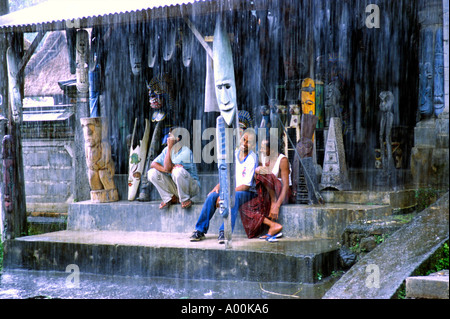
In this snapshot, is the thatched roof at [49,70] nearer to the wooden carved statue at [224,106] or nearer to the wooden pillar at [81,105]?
the wooden pillar at [81,105]

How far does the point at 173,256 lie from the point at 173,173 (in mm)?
1467

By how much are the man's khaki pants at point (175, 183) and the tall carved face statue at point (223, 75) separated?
4.95 feet

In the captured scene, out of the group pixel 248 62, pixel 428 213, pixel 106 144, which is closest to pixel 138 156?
pixel 106 144

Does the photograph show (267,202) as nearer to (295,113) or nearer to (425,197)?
(295,113)

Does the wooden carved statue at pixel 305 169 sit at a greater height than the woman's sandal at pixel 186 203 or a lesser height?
greater

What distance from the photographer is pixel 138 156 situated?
913 centimetres

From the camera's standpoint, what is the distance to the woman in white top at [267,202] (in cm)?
731

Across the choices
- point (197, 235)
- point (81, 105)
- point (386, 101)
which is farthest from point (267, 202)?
point (81, 105)

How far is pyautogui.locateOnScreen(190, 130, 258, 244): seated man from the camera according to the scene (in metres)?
7.29

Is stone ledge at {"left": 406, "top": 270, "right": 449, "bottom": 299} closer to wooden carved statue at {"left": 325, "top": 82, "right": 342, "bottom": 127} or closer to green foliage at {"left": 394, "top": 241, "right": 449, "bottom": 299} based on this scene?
green foliage at {"left": 394, "top": 241, "right": 449, "bottom": 299}

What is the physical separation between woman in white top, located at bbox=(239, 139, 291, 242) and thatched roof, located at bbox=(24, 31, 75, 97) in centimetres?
932

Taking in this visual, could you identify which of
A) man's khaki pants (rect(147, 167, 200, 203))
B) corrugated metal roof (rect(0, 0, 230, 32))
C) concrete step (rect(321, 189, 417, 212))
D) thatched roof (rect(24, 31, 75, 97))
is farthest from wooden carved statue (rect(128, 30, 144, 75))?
thatched roof (rect(24, 31, 75, 97))

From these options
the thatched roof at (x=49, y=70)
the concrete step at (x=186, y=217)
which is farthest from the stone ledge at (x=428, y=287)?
the thatched roof at (x=49, y=70)

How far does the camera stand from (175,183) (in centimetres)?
819
